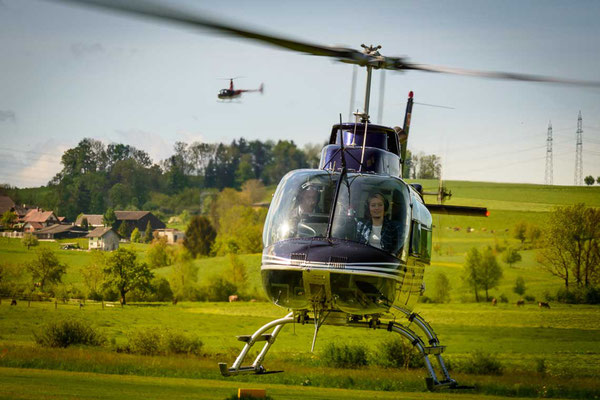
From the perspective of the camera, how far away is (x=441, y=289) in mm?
73625

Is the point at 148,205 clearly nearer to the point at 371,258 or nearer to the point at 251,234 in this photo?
the point at 251,234

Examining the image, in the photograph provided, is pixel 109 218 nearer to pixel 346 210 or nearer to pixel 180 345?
pixel 180 345

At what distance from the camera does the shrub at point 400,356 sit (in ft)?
147

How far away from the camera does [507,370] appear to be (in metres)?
46.4

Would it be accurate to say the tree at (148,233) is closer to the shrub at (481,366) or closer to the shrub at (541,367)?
the shrub at (541,367)

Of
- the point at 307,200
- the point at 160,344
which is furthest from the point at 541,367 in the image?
the point at 307,200

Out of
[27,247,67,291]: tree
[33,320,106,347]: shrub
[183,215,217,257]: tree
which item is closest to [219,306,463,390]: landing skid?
[33,320,106,347]: shrub

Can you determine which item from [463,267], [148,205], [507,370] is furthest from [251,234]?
[507,370]

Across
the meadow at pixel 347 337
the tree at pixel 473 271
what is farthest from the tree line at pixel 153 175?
the tree at pixel 473 271

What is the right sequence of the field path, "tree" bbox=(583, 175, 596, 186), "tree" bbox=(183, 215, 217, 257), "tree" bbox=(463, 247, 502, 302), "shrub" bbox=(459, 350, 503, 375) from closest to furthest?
the field path → "shrub" bbox=(459, 350, 503, 375) → "tree" bbox=(583, 175, 596, 186) → "tree" bbox=(463, 247, 502, 302) → "tree" bbox=(183, 215, 217, 257)

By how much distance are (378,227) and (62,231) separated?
78961 millimetres

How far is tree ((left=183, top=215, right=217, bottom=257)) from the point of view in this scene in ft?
305

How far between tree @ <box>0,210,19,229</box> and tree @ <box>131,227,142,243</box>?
15988mm

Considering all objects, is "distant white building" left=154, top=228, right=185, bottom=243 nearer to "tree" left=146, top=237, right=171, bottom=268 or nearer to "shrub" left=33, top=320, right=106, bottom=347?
"tree" left=146, top=237, right=171, bottom=268
